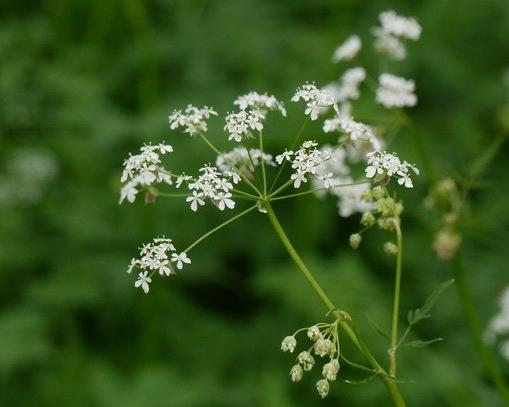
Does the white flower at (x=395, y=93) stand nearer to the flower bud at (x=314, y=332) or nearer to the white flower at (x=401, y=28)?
the white flower at (x=401, y=28)

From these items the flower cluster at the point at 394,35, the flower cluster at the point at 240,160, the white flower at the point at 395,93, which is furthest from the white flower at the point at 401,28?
the flower cluster at the point at 240,160

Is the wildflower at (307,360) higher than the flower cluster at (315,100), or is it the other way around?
the flower cluster at (315,100)

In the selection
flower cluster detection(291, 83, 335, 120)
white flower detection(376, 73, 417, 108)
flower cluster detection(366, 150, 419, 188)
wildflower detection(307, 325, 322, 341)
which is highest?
flower cluster detection(291, 83, 335, 120)

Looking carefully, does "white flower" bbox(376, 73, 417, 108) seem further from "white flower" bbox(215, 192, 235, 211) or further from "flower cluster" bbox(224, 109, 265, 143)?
"white flower" bbox(215, 192, 235, 211)

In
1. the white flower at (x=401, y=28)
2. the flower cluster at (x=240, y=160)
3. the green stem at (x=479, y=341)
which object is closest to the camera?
the flower cluster at (x=240, y=160)

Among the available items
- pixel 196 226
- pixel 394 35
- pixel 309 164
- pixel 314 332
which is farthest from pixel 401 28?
pixel 196 226

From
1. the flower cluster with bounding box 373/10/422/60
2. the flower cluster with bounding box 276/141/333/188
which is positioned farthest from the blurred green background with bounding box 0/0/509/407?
the flower cluster with bounding box 276/141/333/188

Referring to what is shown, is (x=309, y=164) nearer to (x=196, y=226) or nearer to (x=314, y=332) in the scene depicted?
(x=314, y=332)
